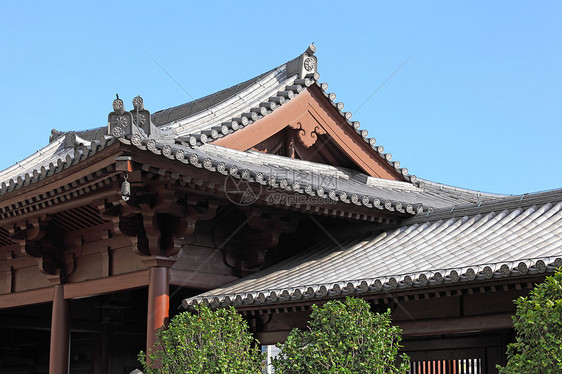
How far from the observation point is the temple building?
856 cm

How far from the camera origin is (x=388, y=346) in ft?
25.7

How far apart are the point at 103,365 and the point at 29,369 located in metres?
3.03

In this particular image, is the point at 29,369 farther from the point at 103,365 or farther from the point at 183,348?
the point at 183,348

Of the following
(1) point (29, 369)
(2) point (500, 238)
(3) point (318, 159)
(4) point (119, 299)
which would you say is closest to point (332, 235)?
(3) point (318, 159)

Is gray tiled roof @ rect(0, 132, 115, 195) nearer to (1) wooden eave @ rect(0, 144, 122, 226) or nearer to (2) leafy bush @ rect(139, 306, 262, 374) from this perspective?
(1) wooden eave @ rect(0, 144, 122, 226)

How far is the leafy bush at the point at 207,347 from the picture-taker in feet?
27.2

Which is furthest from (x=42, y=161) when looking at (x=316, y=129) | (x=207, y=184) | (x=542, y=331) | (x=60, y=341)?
(x=542, y=331)

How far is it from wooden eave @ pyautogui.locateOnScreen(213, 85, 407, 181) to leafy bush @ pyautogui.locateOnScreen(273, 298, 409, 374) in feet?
14.2

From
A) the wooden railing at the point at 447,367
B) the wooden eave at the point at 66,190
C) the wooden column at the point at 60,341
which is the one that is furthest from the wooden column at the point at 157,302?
the wooden railing at the point at 447,367

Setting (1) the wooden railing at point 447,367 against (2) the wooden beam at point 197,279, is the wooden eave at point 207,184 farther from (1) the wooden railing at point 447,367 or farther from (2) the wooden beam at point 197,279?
(1) the wooden railing at point 447,367

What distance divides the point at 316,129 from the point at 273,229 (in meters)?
2.56

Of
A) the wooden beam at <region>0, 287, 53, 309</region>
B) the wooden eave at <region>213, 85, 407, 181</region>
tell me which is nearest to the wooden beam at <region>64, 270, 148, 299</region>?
the wooden beam at <region>0, 287, 53, 309</region>

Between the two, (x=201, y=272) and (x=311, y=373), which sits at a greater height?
(x=201, y=272)

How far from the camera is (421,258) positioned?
372 inches
